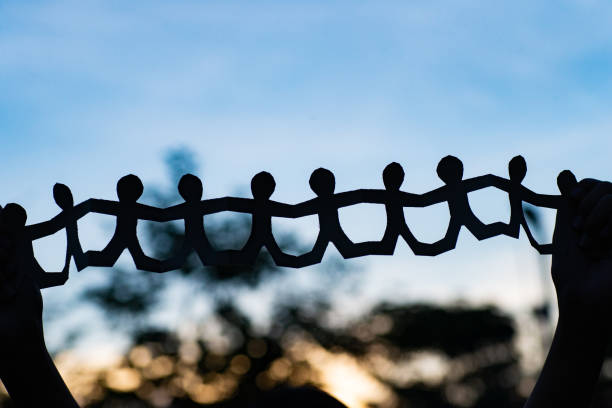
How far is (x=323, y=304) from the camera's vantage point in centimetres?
2105

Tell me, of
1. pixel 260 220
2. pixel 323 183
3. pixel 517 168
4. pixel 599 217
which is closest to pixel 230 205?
pixel 260 220

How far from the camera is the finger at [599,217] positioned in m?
1.82

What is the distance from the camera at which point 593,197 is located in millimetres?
1863

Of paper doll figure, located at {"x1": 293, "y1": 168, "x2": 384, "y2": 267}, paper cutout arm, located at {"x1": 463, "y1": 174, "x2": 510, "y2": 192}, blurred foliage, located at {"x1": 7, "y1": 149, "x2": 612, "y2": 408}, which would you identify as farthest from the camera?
blurred foliage, located at {"x1": 7, "y1": 149, "x2": 612, "y2": 408}

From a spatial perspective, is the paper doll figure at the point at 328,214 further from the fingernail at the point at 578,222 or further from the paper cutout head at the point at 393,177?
the fingernail at the point at 578,222

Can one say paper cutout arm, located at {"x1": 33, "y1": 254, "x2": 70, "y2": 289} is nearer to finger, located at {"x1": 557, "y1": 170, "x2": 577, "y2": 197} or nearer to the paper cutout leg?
the paper cutout leg

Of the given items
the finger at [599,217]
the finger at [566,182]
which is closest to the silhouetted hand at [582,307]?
the finger at [599,217]

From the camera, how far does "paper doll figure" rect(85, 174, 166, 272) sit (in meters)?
1.95

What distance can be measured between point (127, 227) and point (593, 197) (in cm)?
123

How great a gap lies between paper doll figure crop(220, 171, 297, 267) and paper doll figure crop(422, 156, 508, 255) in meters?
0.44

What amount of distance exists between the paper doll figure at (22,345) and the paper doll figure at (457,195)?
3.56 ft

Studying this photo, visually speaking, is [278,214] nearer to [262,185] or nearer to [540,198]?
[262,185]

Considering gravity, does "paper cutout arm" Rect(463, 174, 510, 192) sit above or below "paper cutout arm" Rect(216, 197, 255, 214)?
above

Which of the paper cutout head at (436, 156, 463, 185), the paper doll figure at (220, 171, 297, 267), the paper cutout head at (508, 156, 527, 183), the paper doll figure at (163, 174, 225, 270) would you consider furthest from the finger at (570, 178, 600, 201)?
the paper doll figure at (163, 174, 225, 270)
